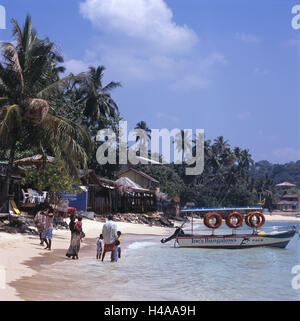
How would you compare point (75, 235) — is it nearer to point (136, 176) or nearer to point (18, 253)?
point (18, 253)

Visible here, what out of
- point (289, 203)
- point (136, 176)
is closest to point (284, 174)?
point (289, 203)

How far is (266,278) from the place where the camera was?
1299 centimetres

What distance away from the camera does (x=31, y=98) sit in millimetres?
18828

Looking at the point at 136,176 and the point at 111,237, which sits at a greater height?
the point at 136,176

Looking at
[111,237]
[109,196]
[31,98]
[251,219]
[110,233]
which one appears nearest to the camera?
[110,233]

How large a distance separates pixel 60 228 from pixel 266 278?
512 inches

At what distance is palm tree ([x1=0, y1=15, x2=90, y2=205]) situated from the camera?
18.6 meters

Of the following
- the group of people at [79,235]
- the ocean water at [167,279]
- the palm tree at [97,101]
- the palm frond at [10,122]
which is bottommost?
the ocean water at [167,279]

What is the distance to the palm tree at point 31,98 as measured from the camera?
18578mm

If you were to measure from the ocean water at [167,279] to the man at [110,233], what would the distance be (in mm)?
638

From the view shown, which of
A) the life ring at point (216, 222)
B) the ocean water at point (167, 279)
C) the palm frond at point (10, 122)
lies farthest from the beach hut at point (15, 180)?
the life ring at point (216, 222)

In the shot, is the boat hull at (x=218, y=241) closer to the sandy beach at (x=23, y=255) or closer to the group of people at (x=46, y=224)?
the sandy beach at (x=23, y=255)

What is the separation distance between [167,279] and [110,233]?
7.37ft
